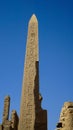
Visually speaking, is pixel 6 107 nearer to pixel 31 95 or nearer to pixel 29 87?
pixel 29 87

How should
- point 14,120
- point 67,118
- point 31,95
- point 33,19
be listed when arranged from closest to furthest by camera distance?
point 67,118, point 31,95, point 14,120, point 33,19

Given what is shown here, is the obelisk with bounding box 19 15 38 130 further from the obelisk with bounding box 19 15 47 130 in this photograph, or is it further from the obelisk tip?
the obelisk tip

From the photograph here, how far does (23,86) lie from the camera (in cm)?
1727

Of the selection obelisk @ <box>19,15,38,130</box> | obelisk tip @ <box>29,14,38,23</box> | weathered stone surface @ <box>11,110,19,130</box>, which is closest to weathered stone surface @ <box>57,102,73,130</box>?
obelisk @ <box>19,15,38,130</box>

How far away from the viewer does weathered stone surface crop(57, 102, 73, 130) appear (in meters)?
5.28

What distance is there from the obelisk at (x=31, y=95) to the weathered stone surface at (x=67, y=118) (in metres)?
9.23

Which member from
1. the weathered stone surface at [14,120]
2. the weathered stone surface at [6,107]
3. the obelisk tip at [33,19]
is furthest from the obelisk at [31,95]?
the weathered stone surface at [6,107]

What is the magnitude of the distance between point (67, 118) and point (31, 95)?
1107cm

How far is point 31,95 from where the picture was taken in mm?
16375

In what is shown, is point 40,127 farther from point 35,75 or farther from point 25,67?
point 25,67

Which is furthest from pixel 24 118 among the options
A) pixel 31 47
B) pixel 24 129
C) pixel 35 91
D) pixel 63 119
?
pixel 63 119

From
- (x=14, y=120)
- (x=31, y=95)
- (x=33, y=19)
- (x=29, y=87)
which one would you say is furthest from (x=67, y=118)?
(x=33, y=19)

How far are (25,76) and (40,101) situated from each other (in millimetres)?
2202

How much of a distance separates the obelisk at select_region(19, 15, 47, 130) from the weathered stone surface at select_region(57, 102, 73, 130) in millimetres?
9232
